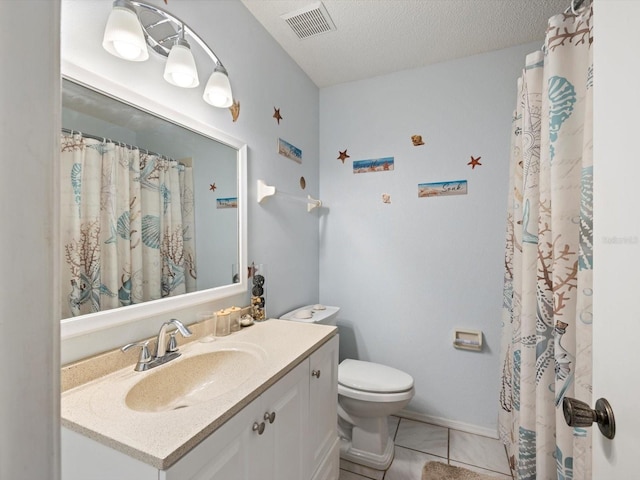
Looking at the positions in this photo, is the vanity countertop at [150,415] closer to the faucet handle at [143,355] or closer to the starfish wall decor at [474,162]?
the faucet handle at [143,355]

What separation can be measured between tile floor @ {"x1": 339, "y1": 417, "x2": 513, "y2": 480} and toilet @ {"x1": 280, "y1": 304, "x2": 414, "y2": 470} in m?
0.06

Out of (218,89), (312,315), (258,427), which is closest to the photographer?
(258,427)

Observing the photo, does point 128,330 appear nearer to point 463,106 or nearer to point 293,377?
point 293,377

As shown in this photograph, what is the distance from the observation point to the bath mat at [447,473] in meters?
1.61

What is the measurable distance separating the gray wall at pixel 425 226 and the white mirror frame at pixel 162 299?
3.15 ft

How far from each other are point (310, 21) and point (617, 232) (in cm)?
182

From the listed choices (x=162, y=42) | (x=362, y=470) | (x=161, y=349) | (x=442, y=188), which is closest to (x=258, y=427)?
(x=161, y=349)

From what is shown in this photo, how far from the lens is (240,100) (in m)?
1.60

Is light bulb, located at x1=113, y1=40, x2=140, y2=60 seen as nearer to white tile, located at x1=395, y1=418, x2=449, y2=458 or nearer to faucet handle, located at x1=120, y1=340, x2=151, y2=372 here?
faucet handle, located at x1=120, y1=340, x2=151, y2=372

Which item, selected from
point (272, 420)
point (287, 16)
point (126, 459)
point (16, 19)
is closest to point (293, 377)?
point (272, 420)

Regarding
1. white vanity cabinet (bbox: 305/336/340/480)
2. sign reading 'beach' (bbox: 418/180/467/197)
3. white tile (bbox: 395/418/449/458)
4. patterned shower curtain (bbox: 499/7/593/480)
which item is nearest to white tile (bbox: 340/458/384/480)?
white vanity cabinet (bbox: 305/336/340/480)

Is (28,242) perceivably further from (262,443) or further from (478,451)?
(478,451)

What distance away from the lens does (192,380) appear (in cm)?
112

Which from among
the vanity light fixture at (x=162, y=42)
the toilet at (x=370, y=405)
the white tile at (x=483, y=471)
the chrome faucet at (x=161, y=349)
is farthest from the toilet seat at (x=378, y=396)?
the vanity light fixture at (x=162, y=42)
